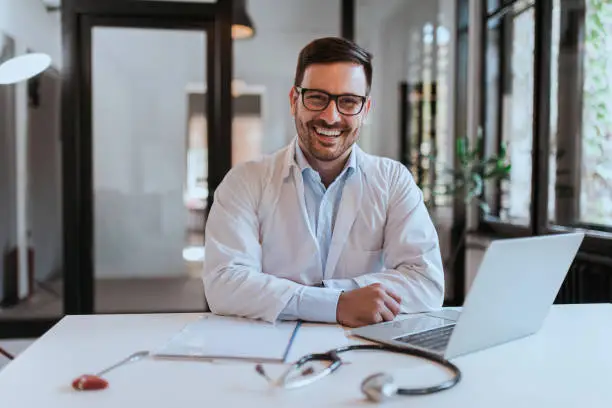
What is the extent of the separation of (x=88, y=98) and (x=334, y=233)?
2.83m

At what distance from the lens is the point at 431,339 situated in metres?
1.16

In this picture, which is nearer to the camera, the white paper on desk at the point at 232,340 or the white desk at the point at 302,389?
the white desk at the point at 302,389

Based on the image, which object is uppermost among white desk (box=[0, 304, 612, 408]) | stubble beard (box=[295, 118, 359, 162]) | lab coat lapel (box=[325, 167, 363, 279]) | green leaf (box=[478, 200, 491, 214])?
stubble beard (box=[295, 118, 359, 162])

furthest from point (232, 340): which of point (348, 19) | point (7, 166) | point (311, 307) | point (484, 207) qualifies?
point (348, 19)

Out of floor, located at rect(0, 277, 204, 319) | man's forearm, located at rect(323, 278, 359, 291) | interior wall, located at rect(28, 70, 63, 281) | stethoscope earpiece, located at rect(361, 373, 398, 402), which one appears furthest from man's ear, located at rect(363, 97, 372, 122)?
interior wall, located at rect(28, 70, 63, 281)

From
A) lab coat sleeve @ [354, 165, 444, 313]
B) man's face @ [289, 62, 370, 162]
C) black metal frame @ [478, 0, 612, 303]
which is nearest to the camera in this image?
lab coat sleeve @ [354, 165, 444, 313]

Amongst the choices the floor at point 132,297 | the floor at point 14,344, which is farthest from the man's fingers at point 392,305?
the floor at point 14,344

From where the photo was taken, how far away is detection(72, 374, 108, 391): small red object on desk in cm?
88

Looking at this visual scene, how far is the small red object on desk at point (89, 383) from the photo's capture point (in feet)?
2.90

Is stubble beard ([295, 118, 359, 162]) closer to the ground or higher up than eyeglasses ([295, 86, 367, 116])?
closer to the ground

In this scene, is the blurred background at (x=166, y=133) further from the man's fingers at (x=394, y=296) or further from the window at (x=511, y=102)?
the man's fingers at (x=394, y=296)

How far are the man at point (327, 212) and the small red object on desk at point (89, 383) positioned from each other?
56 cm

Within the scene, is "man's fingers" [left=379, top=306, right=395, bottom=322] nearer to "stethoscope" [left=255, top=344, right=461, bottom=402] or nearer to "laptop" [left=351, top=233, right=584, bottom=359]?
"laptop" [left=351, top=233, right=584, bottom=359]

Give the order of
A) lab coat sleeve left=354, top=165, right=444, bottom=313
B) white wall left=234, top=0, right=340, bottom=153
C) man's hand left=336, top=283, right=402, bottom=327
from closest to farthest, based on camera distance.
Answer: man's hand left=336, top=283, right=402, bottom=327, lab coat sleeve left=354, top=165, right=444, bottom=313, white wall left=234, top=0, right=340, bottom=153
